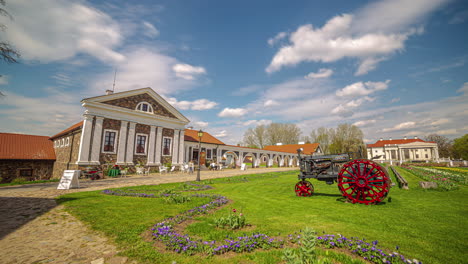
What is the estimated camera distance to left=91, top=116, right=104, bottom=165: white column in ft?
58.6

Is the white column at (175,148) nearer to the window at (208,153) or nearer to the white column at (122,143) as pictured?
the window at (208,153)

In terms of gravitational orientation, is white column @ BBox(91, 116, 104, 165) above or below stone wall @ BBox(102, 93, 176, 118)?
below

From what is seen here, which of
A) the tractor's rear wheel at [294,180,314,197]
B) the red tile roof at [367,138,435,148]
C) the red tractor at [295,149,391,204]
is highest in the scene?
the red tile roof at [367,138,435,148]

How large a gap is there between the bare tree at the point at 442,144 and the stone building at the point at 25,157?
99321 mm

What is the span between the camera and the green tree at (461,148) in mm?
51250

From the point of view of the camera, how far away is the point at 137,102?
69.9ft

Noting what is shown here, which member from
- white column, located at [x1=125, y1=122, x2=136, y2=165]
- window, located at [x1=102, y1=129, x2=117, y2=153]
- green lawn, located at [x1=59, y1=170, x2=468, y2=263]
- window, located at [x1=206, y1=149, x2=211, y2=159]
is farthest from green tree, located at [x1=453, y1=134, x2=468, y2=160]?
window, located at [x1=102, y1=129, x2=117, y2=153]

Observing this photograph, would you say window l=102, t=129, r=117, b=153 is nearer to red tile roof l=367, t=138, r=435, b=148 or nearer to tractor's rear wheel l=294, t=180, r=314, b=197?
tractor's rear wheel l=294, t=180, r=314, b=197

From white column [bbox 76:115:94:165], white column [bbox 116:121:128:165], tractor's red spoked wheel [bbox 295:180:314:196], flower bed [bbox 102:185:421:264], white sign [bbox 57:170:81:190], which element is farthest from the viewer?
white column [bbox 116:121:128:165]

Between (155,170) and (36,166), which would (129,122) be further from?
(36,166)

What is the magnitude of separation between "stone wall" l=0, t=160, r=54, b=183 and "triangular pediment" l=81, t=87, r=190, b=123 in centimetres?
1231

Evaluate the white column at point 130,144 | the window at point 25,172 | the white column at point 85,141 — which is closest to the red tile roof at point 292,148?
the white column at point 130,144

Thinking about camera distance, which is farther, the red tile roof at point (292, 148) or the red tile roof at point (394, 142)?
the red tile roof at point (394, 142)

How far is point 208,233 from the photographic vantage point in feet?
13.4
